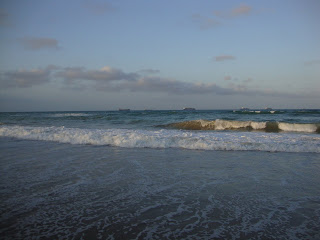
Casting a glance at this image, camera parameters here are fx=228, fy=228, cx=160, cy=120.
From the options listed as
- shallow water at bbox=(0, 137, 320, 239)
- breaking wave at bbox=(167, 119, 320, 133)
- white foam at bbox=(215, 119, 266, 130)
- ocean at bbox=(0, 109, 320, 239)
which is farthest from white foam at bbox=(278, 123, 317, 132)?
shallow water at bbox=(0, 137, 320, 239)

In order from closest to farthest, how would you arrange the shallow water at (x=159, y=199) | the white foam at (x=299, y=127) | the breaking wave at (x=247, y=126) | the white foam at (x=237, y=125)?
1. the shallow water at (x=159, y=199)
2. the white foam at (x=299, y=127)
3. the breaking wave at (x=247, y=126)
4. the white foam at (x=237, y=125)

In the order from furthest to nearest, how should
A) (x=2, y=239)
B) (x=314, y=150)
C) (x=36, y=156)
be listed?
(x=314, y=150), (x=36, y=156), (x=2, y=239)

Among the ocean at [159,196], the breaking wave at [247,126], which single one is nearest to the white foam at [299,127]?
the breaking wave at [247,126]

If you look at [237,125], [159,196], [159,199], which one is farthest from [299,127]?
[159,199]

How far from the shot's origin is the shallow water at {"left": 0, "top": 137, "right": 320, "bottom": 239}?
292 cm

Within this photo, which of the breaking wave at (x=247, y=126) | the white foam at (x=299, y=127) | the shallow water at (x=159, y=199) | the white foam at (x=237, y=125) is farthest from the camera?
the white foam at (x=237, y=125)

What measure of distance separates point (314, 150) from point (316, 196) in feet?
18.1

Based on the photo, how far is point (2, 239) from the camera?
8.73 feet

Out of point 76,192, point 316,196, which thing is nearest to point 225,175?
point 316,196

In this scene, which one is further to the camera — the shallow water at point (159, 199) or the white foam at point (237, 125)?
the white foam at point (237, 125)

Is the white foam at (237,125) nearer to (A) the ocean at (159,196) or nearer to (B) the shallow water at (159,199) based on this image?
(A) the ocean at (159,196)

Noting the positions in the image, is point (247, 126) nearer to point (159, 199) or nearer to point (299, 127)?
point (299, 127)

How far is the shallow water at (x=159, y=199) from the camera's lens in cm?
292

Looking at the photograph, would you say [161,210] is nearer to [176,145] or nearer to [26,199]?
[26,199]
